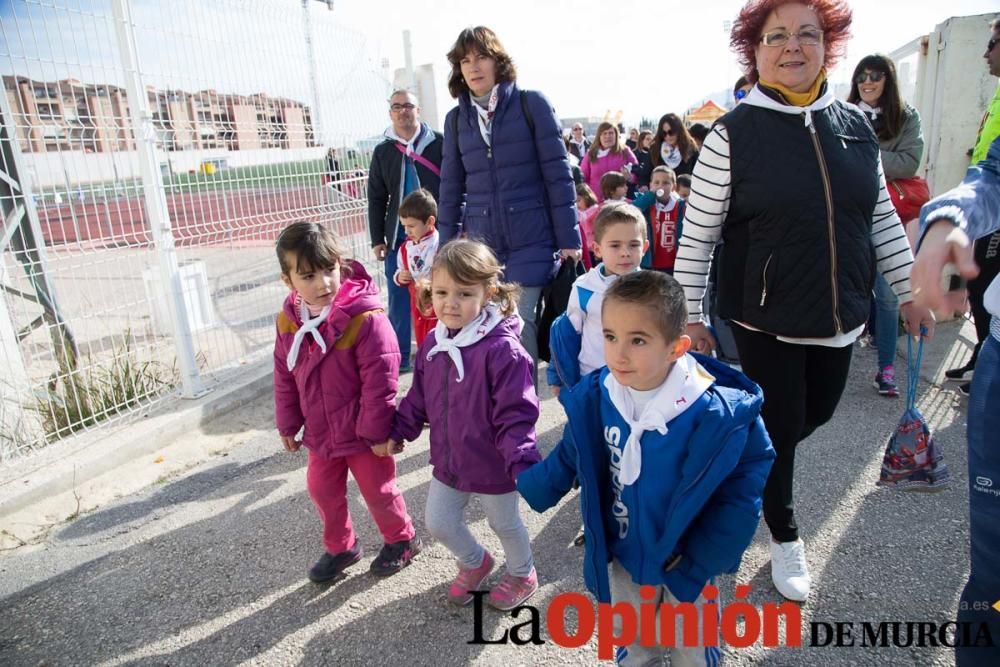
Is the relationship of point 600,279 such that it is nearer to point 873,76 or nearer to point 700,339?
point 700,339

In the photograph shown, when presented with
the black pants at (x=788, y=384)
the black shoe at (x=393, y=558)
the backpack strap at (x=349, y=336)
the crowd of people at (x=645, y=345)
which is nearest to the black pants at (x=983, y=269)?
the crowd of people at (x=645, y=345)

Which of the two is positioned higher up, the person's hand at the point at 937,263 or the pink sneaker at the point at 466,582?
the person's hand at the point at 937,263

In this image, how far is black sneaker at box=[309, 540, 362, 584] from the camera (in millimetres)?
2717

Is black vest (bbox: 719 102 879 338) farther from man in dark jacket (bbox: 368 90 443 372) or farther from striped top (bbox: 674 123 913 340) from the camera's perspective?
man in dark jacket (bbox: 368 90 443 372)

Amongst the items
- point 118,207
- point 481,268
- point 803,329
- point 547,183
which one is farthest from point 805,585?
point 118,207

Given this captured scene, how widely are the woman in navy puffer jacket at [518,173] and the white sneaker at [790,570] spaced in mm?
1573

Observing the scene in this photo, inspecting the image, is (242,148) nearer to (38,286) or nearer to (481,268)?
(38,286)

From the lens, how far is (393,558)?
279 centimetres

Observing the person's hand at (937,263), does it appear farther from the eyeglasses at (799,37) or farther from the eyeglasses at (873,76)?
the eyeglasses at (873,76)

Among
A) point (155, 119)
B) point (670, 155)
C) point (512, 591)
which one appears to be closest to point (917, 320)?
point (512, 591)

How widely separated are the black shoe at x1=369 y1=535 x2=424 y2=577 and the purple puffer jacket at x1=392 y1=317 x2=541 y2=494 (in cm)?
53

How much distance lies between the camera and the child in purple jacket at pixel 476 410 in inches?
92.1

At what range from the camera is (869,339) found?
215 inches

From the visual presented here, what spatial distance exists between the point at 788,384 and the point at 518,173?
1.85m
